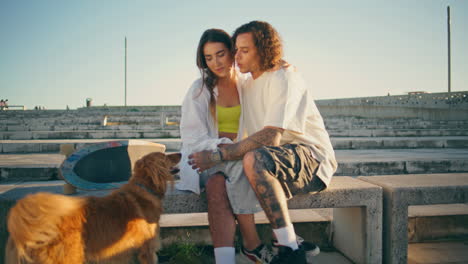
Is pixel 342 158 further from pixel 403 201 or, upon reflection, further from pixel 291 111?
pixel 291 111

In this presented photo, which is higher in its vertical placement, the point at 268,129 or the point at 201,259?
the point at 268,129

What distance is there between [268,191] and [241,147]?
44 cm

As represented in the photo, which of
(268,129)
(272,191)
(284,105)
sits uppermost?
(284,105)

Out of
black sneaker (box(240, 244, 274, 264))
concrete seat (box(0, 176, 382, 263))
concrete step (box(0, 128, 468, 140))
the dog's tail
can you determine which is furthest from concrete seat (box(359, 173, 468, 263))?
concrete step (box(0, 128, 468, 140))

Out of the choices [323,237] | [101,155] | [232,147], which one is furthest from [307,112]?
[101,155]

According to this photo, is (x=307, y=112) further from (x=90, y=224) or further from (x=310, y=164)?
(x=90, y=224)

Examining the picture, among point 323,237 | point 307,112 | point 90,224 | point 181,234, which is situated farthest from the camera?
point 323,237

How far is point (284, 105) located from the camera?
2.46m

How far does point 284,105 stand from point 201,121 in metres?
0.80

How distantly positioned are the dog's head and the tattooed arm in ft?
0.95

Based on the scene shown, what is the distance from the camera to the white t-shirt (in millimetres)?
2482

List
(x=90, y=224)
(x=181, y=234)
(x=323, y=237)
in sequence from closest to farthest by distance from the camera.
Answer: (x=90, y=224) → (x=181, y=234) → (x=323, y=237)

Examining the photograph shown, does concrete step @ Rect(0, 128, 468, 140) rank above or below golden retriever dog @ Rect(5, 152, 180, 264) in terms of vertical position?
above

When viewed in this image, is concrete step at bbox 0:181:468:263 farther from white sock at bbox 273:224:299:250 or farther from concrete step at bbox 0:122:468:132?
concrete step at bbox 0:122:468:132
